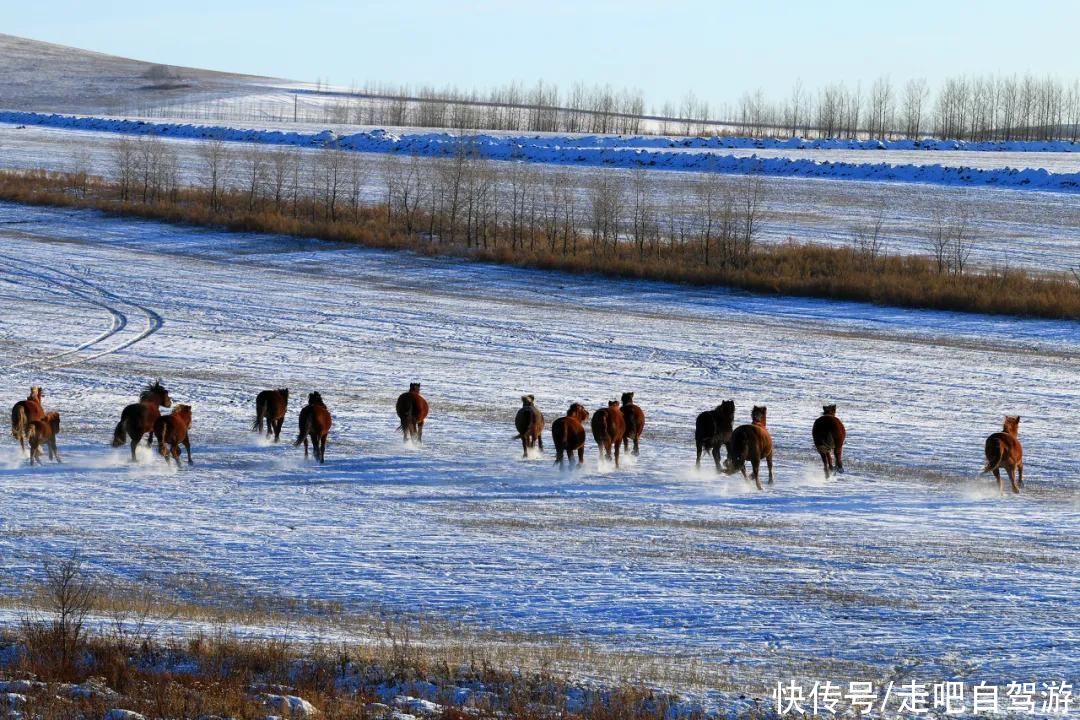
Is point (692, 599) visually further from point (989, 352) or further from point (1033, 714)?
point (989, 352)

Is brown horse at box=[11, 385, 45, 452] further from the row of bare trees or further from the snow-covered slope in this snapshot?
the snow-covered slope

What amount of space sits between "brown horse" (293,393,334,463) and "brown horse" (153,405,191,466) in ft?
5.13

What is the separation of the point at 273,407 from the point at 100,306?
1581cm

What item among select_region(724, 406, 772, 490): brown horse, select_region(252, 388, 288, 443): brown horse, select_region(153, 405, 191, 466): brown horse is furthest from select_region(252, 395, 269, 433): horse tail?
select_region(724, 406, 772, 490): brown horse

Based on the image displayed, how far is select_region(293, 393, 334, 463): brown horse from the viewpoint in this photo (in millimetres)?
17453

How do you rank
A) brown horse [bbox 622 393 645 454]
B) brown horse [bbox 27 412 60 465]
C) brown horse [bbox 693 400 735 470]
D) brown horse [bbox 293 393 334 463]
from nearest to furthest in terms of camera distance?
1. brown horse [bbox 27 412 60 465]
2. brown horse [bbox 293 393 334 463]
3. brown horse [bbox 693 400 735 470]
4. brown horse [bbox 622 393 645 454]

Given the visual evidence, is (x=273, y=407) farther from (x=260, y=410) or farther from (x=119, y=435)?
(x=119, y=435)

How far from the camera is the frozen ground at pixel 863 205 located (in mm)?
45344

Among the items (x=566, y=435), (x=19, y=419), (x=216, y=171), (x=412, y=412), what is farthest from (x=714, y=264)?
(x=19, y=419)

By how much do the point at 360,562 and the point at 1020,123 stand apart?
400ft

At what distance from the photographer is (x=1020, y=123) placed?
12250 cm

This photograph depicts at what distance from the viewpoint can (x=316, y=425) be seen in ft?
57.3

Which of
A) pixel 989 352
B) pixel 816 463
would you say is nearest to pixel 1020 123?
pixel 989 352

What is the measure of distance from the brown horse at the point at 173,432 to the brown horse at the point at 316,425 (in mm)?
1563
